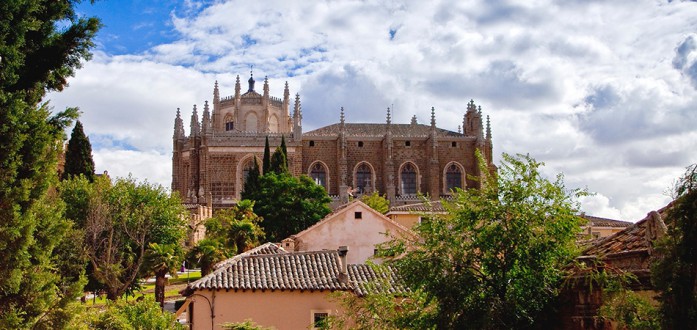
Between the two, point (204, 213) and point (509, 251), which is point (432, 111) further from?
point (509, 251)

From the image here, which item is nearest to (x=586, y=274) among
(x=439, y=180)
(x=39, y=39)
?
(x=39, y=39)

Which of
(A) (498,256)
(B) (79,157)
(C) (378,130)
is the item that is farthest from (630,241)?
(C) (378,130)

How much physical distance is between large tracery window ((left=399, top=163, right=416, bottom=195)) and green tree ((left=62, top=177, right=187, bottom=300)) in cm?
3109

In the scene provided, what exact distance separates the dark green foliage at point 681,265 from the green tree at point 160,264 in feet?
90.8

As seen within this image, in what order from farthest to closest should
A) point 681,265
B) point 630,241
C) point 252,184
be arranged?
point 252,184
point 630,241
point 681,265

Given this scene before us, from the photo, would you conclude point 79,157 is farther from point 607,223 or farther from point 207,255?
point 607,223

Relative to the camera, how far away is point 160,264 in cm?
3272

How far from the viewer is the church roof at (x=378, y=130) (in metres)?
70.2

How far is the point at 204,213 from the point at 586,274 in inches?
1986

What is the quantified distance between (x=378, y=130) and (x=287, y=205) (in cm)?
2667

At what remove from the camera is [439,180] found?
69.1 meters

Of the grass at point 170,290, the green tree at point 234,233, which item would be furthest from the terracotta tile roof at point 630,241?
the grass at point 170,290

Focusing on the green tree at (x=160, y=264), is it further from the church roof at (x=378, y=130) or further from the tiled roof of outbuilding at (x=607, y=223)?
the church roof at (x=378, y=130)

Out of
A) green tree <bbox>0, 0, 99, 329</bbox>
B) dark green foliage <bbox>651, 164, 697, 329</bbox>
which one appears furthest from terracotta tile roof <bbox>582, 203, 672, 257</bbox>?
green tree <bbox>0, 0, 99, 329</bbox>
